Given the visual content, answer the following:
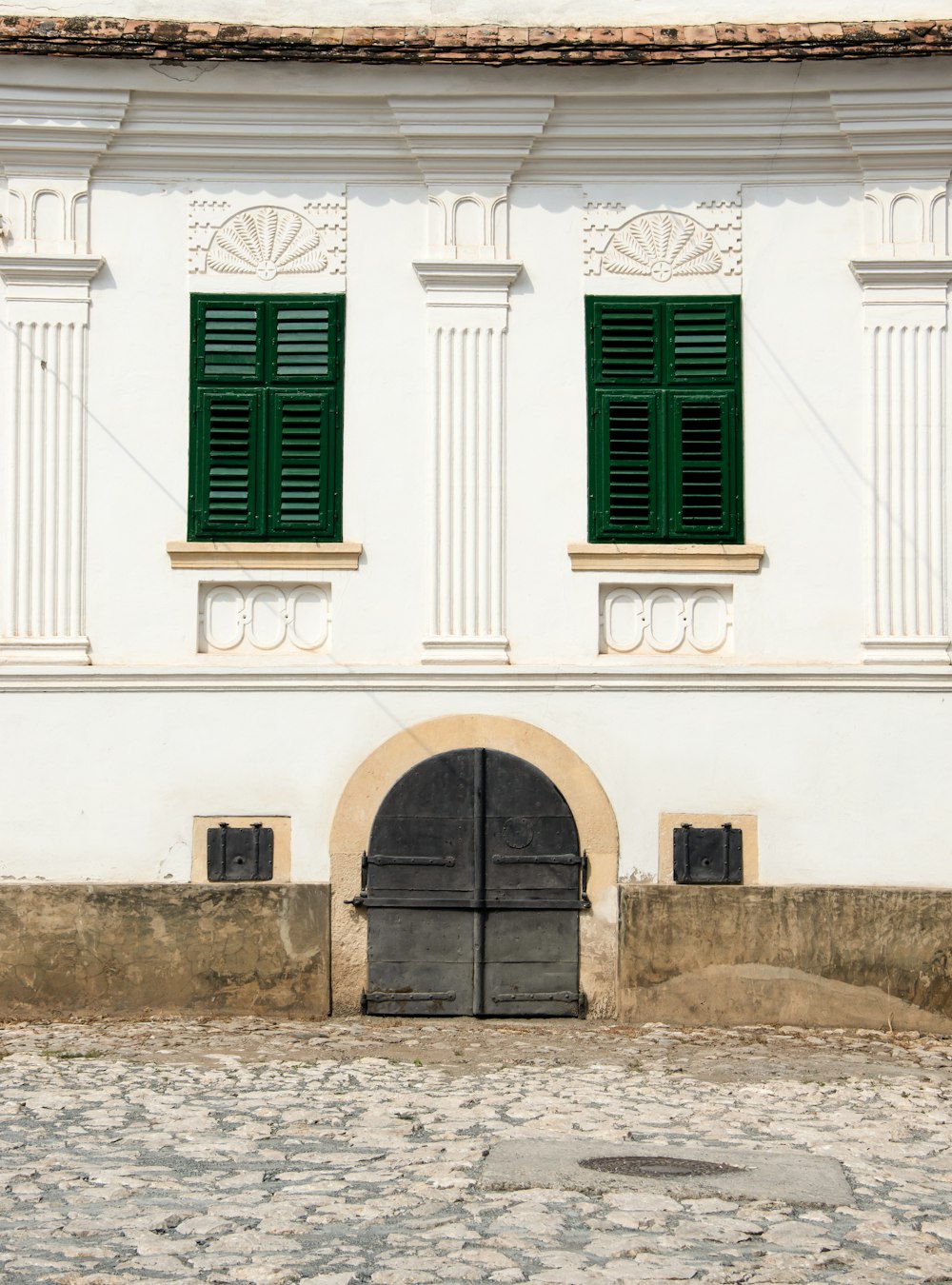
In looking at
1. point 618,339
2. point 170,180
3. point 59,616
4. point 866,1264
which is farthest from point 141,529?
point 866,1264

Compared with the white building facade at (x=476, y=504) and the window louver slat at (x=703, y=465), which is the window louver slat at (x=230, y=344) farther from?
the window louver slat at (x=703, y=465)

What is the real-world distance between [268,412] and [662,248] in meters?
2.80

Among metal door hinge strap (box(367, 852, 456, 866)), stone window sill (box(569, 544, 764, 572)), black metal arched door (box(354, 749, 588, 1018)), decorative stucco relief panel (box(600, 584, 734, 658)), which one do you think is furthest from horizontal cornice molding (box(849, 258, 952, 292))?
metal door hinge strap (box(367, 852, 456, 866))

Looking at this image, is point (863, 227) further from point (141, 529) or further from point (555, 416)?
point (141, 529)

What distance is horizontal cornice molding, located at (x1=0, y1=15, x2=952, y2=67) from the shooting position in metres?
11.1

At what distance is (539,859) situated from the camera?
11.2 meters

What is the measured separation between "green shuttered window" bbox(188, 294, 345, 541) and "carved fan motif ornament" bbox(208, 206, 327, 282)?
21 centimetres

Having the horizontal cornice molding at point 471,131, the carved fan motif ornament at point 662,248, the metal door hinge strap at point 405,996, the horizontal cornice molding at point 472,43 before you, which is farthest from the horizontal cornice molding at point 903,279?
the metal door hinge strap at point 405,996

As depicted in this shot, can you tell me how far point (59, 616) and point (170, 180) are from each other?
9.69ft

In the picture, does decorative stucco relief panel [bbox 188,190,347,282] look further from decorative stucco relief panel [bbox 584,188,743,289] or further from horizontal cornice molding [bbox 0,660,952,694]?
horizontal cornice molding [bbox 0,660,952,694]

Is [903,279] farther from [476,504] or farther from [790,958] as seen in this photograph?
[790,958]

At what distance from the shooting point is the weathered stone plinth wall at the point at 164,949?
11031 mm

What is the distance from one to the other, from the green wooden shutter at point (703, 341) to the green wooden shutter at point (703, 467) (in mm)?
141

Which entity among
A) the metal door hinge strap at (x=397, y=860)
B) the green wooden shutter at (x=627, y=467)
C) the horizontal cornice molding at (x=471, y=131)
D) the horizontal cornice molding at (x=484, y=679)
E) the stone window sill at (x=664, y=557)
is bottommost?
the metal door hinge strap at (x=397, y=860)
